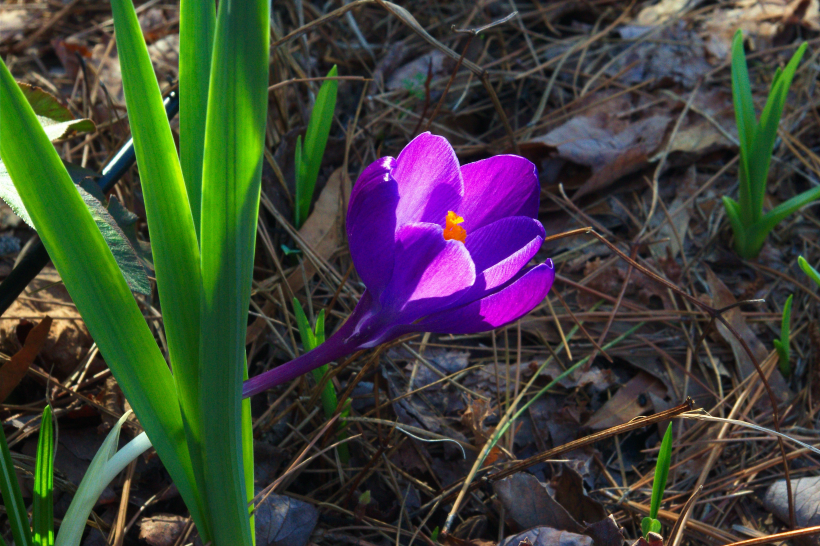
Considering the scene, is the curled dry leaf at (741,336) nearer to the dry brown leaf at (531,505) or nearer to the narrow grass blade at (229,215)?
the dry brown leaf at (531,505)

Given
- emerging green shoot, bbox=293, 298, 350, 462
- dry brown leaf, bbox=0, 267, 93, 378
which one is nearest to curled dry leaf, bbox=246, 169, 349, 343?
emerging green shoot, bbox=293, 298, 350, 462

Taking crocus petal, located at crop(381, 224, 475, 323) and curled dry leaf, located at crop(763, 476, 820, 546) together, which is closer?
crocus petal, located at crop(381, 224, 475, 323)

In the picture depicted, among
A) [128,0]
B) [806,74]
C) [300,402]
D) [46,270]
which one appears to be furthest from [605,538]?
[806,74]

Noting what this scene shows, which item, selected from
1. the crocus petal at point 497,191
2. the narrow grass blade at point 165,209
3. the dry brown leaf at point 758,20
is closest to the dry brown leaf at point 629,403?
the crocus petal at point 497,191

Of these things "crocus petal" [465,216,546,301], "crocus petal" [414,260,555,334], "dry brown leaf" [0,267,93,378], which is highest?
"crocus petal" [465,216,546,301]

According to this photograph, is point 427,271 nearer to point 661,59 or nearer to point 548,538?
point 548,538

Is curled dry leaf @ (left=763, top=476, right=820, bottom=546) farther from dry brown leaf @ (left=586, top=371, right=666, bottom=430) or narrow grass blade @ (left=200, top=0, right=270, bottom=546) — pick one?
narrow grass blade @ (left=200, top=0, right=270, bottom=546)

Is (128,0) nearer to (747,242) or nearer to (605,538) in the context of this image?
(605,538)
